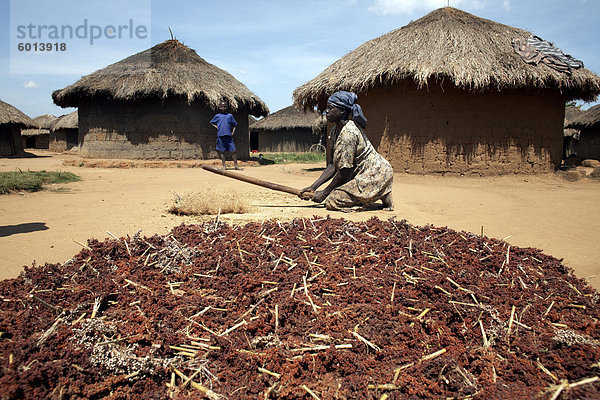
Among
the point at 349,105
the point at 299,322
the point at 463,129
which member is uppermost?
the point at 463,129

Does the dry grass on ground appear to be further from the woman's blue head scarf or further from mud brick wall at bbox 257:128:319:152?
mud brick wall at bbox 257:128:319:152

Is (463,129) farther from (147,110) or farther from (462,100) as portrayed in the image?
(147,110)

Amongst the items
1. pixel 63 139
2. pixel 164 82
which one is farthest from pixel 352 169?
pixel 63 139

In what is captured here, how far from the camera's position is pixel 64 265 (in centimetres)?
259

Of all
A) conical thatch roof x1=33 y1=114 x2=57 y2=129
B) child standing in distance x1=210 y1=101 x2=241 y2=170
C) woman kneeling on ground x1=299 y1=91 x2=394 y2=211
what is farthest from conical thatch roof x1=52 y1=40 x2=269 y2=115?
conical thatch roof x1=33 y1=114 x2=57 y2=129

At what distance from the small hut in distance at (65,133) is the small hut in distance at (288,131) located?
10.7 metres

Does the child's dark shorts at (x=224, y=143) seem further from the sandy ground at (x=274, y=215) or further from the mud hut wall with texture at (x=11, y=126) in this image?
the mud hut wall with texture at (x=11, y=126)

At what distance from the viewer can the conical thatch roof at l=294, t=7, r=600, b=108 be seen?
8.54 metres

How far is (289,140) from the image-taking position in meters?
25.9

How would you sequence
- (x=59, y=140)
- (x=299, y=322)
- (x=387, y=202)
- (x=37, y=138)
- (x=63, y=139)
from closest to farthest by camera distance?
(x=299, y=322) < (x=387, y=202) < (x=63, y=139) < (x=59, y=140) < (x=37, y=138)

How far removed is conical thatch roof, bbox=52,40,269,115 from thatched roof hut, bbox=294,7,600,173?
5.10 m

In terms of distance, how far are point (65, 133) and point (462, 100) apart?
23851 millimetres

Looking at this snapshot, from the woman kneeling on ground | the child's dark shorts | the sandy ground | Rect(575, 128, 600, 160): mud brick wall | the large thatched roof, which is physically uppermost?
the large thatched roof

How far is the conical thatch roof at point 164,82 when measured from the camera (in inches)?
476
